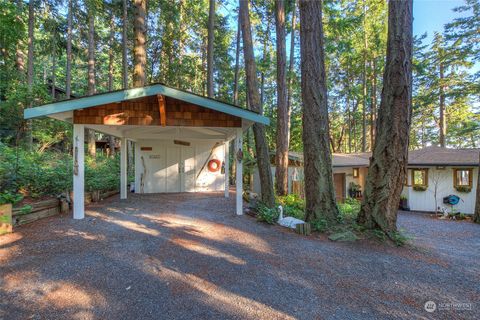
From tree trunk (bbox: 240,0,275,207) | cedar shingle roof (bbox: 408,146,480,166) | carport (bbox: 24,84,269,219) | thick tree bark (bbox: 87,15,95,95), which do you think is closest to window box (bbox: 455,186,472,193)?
cedar shingle roof (bbox: 408,146,480,166)

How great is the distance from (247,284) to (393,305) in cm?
154

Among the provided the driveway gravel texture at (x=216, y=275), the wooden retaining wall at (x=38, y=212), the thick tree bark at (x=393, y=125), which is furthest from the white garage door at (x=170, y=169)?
the thick tree bark at (x=393, y=125)

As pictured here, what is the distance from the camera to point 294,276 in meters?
3.14

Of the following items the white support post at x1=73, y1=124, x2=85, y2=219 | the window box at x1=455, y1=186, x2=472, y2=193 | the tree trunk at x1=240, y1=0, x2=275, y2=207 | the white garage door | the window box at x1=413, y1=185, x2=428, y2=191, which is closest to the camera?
the white support post at x1=73, y1=124, x2=85, y2=219

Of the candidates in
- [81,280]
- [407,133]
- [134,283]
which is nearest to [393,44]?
[407,133]

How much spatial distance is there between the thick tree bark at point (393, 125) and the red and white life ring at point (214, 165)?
733cm

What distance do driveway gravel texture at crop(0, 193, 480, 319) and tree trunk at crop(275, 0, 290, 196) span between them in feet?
18.1

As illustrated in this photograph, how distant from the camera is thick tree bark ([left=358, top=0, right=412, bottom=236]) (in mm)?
4570

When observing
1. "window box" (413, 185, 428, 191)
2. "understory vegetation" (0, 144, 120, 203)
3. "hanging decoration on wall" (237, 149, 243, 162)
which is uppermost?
"hanging decoration on wall" (237, 149, 243, 162)

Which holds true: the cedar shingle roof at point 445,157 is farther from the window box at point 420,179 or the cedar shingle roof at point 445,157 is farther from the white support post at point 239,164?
the white support post at point 239,164

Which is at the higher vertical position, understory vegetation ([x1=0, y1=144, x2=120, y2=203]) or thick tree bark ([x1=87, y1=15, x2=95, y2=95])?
thick tree bark ([x1=87, y1=15, x2=95, y2=95])

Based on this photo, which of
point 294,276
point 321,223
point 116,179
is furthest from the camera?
point 116,179

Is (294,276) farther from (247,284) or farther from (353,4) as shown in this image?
(353,4)

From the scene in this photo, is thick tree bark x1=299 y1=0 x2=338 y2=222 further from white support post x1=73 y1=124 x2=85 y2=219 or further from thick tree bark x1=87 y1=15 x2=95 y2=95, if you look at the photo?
thick tree bark x1=87 y1=15 x2=95 y2=95
